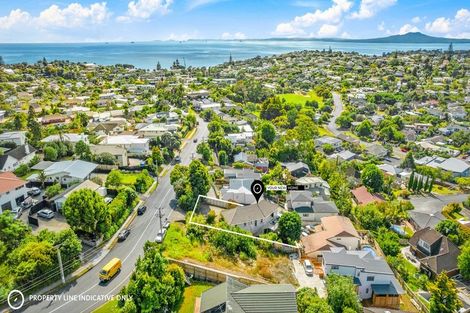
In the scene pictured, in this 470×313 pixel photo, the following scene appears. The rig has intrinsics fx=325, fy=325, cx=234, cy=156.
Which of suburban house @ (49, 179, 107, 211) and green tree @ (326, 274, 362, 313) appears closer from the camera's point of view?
green tree @ (326, 274, 362, 313)

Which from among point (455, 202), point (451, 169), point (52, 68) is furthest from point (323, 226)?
point (52, 68)

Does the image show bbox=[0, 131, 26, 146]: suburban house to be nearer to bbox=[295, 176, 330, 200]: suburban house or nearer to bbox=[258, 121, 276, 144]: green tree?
bbox=[258, 121, 276, 144]: green tree

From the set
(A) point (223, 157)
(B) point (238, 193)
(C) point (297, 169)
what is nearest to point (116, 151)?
(A) point (223, 157)

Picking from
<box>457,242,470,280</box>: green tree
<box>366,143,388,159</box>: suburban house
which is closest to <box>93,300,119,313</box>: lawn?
<box>457,242,470,280</box>: green tree

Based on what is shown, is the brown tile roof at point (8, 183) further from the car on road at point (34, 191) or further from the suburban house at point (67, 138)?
the suburban house at point (67, 138)

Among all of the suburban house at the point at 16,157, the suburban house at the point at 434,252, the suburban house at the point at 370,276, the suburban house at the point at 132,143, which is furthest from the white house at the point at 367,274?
the suburban house at the point at 16,157

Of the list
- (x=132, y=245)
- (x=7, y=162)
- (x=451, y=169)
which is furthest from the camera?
(x=451, y=169)

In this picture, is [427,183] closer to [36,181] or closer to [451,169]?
[451,169]
